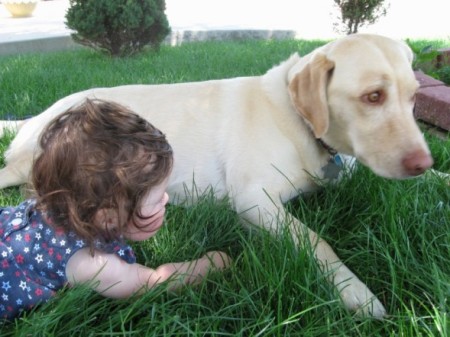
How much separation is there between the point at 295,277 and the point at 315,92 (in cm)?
89

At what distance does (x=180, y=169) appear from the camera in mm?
2629

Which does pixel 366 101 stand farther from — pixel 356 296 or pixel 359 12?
pixel 359 12

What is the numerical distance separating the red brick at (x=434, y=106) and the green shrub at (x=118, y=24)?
400 cm

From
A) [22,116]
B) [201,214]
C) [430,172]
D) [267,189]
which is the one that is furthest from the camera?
[22,116]

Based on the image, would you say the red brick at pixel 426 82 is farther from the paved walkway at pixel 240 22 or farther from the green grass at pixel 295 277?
the paved walkway at pixel 240 22

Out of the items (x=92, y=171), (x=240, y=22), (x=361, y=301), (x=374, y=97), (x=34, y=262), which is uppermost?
(x=374, y=97)

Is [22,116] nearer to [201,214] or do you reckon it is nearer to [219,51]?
[201,214]

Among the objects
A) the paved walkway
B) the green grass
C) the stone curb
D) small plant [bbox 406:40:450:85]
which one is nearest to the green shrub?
the paved walkway

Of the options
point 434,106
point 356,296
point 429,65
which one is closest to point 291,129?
point 356,296

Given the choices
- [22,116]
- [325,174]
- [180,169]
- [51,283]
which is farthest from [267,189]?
[22,116]

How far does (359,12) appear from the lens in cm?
679

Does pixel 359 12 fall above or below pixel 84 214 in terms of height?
above

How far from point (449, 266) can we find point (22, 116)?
10.7ft

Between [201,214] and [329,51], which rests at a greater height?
[329,51]
